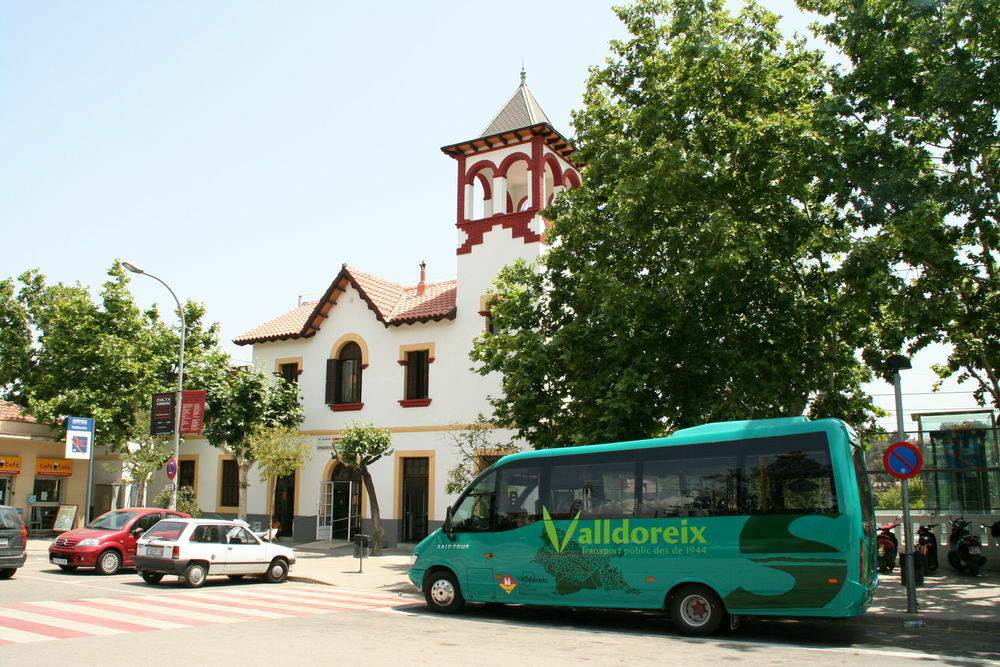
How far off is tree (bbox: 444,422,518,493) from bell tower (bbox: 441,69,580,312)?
16.8 feet

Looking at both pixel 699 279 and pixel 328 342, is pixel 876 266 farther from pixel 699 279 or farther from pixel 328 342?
pixel 328 342

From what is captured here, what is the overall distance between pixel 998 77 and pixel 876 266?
3.89 meters

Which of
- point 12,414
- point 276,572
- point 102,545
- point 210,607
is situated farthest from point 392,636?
point 12,414

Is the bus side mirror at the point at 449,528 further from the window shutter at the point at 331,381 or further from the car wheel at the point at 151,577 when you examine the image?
the window shutter at the point at 331,381

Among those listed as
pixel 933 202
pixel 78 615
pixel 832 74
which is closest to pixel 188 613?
pixel 78 615

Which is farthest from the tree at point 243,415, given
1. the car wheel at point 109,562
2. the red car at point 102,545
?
the car wheel at point 109,562

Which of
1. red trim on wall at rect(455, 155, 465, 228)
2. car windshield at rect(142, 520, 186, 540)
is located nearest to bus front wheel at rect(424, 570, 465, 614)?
car windshield at rect(142, 520, 186, 540)

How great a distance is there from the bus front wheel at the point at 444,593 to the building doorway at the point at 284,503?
17.1 m

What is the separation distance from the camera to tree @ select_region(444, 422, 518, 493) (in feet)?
79.2

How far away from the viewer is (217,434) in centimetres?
2880

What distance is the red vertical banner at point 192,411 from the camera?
25594 millimetres

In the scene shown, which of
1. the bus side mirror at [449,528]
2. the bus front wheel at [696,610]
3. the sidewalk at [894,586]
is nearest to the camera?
the bus front wheel at [696,610]

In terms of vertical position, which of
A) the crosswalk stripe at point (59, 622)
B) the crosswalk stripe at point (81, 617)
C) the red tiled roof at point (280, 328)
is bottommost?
the crosswalk stripe at point (81, 617)

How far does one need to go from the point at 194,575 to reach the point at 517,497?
7946mm
